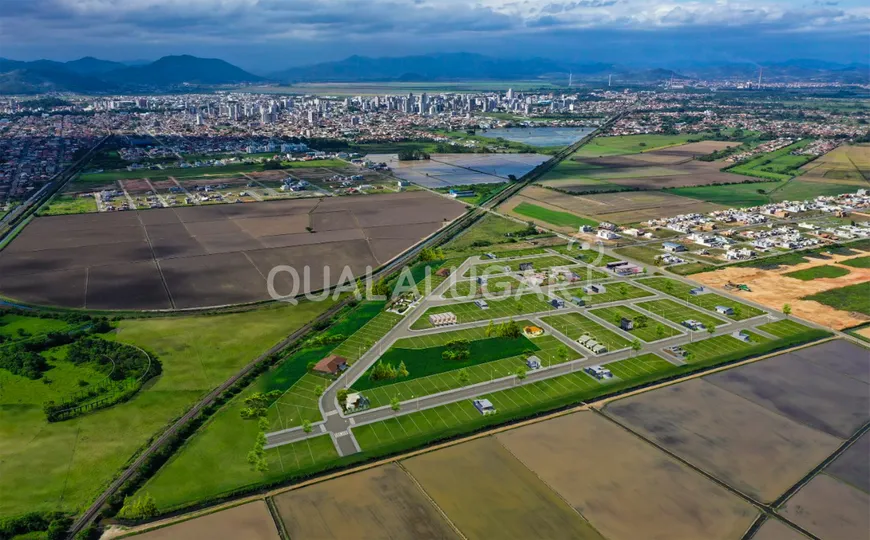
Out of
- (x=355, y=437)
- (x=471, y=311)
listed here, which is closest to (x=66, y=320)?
(x=355, y=437)

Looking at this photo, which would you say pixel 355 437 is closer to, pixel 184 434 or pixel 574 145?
pixel 184 434

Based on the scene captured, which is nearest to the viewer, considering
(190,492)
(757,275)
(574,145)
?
(190,492)

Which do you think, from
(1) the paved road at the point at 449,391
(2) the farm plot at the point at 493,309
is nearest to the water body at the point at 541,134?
(2) the farm plot at the point at 493,309

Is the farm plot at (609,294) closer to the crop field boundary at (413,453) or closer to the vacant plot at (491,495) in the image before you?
the crop field boundary at (413,453)

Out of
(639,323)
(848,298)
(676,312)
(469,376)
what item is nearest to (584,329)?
(639,323)

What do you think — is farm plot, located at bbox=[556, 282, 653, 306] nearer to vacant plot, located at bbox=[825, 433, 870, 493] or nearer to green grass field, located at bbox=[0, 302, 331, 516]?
vacant plot, located at bbox=[825, 433, 870, 493]

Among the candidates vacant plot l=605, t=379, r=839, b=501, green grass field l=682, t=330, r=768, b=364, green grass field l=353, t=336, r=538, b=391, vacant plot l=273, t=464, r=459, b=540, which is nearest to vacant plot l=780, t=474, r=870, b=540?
vacant plot l=605, t=379, r=839, b=501

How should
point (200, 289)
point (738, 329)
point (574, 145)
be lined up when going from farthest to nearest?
1. point (574, 145)
2. point (200, 289)
3. point (738, 329)
